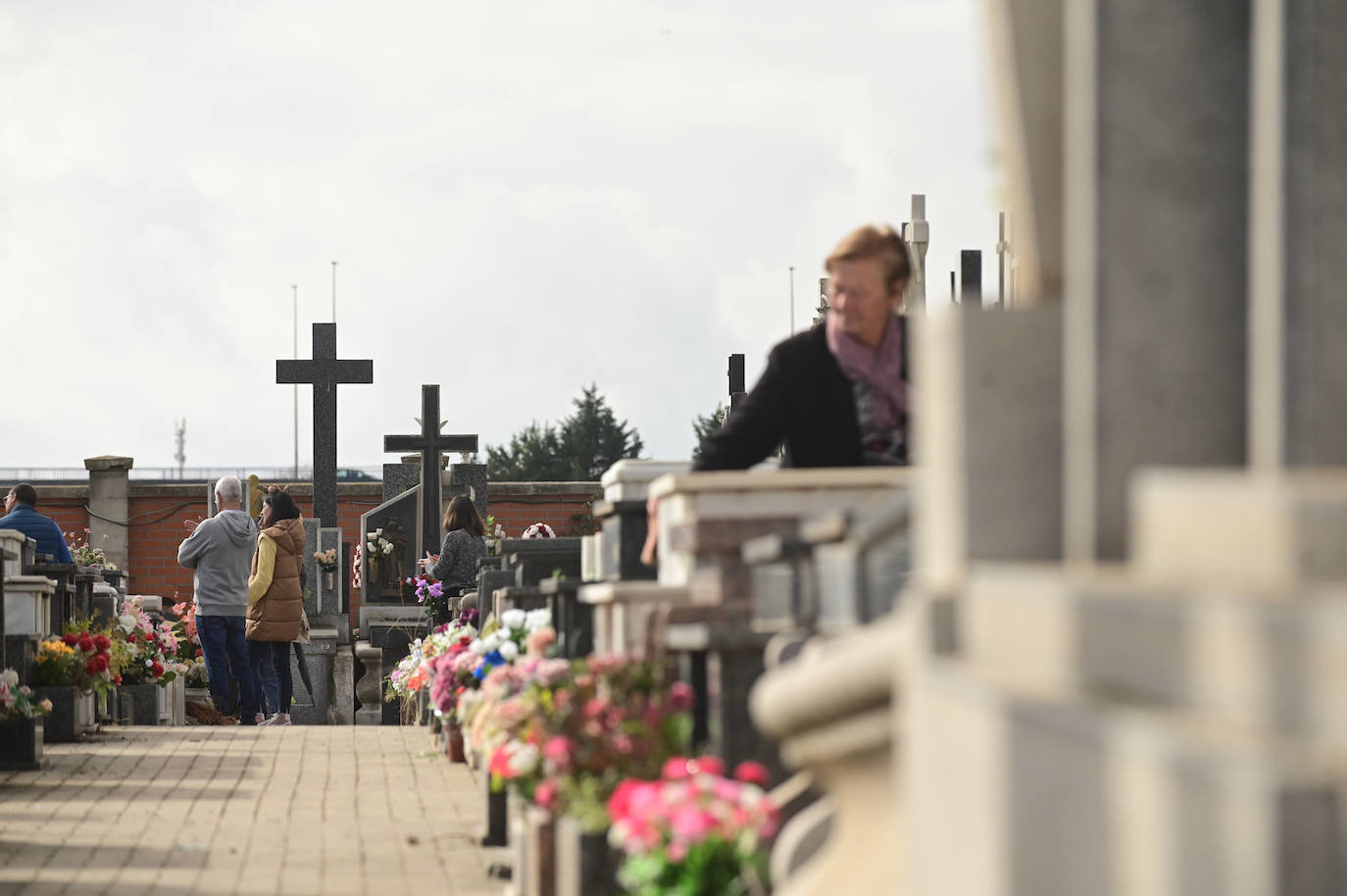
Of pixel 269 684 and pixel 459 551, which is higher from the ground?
pixel 459 551

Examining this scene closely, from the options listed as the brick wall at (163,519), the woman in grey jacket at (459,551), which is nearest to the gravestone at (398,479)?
the brick wall at (163,519)

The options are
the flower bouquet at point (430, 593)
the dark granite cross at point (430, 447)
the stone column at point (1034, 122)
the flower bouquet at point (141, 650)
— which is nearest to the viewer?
the stone column at point (1034, 122)

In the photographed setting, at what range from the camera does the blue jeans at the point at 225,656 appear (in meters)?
14.7

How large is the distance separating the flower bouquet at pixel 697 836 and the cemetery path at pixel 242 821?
7.01 feet

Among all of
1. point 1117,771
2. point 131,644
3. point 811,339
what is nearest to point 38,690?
point 131,644

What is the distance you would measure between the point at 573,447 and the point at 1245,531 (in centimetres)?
6085

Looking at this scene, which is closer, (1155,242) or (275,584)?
(1155,242)

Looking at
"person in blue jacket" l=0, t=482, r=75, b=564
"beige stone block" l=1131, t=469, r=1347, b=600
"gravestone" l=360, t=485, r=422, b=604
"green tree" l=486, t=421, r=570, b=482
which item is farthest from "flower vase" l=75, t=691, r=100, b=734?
"green tree" l=486, t=421, r=570, b=482

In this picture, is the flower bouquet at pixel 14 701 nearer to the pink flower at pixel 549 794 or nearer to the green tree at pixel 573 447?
the pink flower at pixel 549 794

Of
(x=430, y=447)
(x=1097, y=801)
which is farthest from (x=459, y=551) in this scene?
(x=1097, y=801)

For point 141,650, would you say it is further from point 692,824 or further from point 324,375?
point 692,824

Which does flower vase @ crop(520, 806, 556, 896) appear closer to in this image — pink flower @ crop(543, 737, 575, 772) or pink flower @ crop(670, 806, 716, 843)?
pink flower @ crop(543, 737, 575, 772)

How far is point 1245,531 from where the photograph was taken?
2.52m

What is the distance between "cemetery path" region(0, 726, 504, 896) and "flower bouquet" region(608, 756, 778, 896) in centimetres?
214
